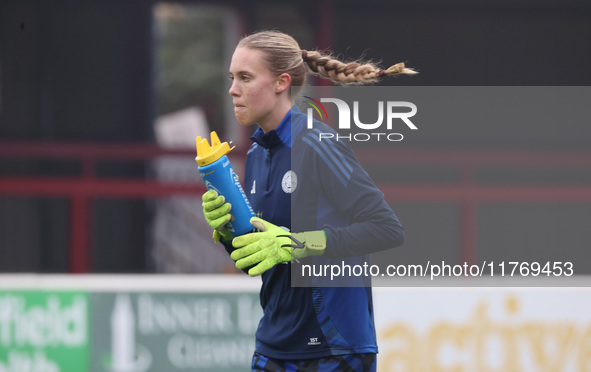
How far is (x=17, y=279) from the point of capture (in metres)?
6.33

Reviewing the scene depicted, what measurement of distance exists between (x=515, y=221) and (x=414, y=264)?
1208 millimetres

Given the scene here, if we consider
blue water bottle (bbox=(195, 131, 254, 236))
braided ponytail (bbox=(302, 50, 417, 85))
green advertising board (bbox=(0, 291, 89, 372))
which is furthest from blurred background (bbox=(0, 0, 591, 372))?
blue water bottle (bbox=(195, 131, 254, 236))

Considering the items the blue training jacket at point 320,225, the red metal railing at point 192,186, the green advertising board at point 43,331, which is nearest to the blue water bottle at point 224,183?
the blue training jacket at point 320,225

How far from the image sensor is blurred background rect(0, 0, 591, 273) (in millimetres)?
7402

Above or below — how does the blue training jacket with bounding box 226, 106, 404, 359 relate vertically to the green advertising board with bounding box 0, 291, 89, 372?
above

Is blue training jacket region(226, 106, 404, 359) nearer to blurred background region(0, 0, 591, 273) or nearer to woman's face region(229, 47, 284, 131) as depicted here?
woman's face region(229, 47, 284, 131)

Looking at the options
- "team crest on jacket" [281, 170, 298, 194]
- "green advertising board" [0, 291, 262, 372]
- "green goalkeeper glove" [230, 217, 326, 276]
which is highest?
"team crest on jacket" [281, 170, 298, 194]

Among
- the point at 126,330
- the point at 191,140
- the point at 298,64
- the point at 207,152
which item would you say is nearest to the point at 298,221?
the point at 207,152

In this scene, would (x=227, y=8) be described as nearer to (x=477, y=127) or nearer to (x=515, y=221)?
(x=477, y=127)

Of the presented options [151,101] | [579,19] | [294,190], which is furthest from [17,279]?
[579,19]

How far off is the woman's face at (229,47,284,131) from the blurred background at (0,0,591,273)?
389 cm

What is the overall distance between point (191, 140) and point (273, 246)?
18.1ft

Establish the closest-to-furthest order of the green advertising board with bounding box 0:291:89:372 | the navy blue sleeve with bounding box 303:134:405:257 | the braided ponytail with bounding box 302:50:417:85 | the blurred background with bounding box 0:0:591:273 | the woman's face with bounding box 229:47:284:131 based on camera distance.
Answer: the navy blue sleeve with bounding box 303:134:405:257 → the woman's face with bounding box 229:47:284:131 → the braided ponytail with bounding box 302:50:417:85 → the green advertising board with bounding box 0:291:89:372 → the blurred background with bounding box 0:0:591:273

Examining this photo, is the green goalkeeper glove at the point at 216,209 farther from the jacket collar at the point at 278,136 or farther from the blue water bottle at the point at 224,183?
the jacket collar at the point at 278,136
